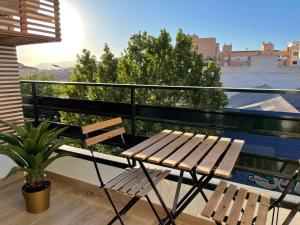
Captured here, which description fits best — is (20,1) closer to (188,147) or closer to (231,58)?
(188,147)

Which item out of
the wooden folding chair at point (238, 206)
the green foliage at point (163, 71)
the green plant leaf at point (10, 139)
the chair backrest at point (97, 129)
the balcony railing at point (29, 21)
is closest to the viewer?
the wooden folding chair at point (238, 206)

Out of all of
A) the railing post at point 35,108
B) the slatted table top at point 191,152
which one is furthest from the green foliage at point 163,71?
the slatted table top at point 191,152

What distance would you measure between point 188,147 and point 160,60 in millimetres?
12967

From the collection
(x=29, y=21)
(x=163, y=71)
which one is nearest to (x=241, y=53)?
(x=163, y=71)

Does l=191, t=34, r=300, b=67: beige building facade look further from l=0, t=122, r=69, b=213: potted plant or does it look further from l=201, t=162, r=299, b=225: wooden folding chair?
l=201, t=162, r=299, b=225: wooden folding chair

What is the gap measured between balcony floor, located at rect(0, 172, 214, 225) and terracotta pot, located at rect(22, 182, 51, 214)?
5 cm

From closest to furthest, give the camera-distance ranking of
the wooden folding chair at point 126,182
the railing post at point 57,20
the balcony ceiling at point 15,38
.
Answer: the wooden folding chair at point 126,182 < the balcony ceiling at point 15,38 < the railing post at point 57,20

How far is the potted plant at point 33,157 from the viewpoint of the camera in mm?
2266

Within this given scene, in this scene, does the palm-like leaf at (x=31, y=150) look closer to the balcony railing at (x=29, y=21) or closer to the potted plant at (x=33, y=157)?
the potted plant at (x=33, y=157)

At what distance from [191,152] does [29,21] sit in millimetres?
2875

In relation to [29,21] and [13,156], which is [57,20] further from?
[13,156]

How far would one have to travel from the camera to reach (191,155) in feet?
5.10

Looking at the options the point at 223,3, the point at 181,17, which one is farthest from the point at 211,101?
the point at 223,3

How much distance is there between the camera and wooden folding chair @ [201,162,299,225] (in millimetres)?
1343
